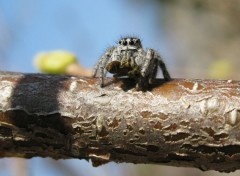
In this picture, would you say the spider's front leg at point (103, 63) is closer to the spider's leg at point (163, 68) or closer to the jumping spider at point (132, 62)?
the jumping spider at point (132, 62)

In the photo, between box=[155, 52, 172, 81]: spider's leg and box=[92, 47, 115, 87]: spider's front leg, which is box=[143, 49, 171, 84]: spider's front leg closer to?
box=[155, 52, 172, 81]: spider's leg

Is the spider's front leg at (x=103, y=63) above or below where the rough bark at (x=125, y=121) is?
above

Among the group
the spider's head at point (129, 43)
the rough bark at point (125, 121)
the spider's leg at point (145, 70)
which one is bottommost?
the rough bark at point (125, 121)

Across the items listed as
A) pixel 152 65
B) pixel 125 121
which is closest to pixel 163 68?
pixel 152 65

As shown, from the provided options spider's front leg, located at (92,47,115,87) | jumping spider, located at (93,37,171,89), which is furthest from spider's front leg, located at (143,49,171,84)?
spider's front leg, located at (92,47,115,87)

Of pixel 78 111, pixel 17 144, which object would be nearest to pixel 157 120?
pixel 78 111

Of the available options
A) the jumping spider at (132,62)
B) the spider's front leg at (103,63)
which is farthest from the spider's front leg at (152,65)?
the spider's front leg at (103,63)

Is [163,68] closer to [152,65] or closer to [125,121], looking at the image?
[152,65]
